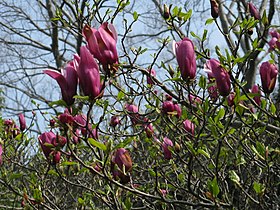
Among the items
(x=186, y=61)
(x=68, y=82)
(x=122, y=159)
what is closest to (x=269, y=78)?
(x=186, y=61)

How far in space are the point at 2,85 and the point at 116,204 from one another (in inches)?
326

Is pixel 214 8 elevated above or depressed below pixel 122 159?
above

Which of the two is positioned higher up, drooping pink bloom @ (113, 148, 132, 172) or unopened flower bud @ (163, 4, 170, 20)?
unopened flower bud @ (163, 4, 170, 20)

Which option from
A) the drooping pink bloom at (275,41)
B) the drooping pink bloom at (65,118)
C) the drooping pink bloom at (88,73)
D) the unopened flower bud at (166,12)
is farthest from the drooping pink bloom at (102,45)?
the drooping pink bloom at (275,41)

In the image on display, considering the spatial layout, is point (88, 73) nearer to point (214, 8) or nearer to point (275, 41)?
point (214, 8)

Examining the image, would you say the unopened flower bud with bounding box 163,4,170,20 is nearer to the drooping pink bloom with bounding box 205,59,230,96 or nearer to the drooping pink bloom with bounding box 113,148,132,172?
the drooping pink bloom with bounding box 205,59,230,96

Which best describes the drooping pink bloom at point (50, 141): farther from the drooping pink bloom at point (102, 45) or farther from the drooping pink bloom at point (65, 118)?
the drooping pink bloom at point (102, 45)

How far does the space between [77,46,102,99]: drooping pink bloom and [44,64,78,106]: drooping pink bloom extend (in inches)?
1.5

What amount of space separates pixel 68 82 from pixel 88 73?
69mm

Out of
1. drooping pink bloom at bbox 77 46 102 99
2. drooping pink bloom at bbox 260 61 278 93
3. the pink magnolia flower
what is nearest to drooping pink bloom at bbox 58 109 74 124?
the pink magnolia flower

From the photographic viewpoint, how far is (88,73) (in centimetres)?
103

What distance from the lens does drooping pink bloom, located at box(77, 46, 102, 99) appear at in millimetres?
1033

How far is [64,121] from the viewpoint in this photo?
1.15 m

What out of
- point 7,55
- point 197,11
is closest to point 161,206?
point 197,11
